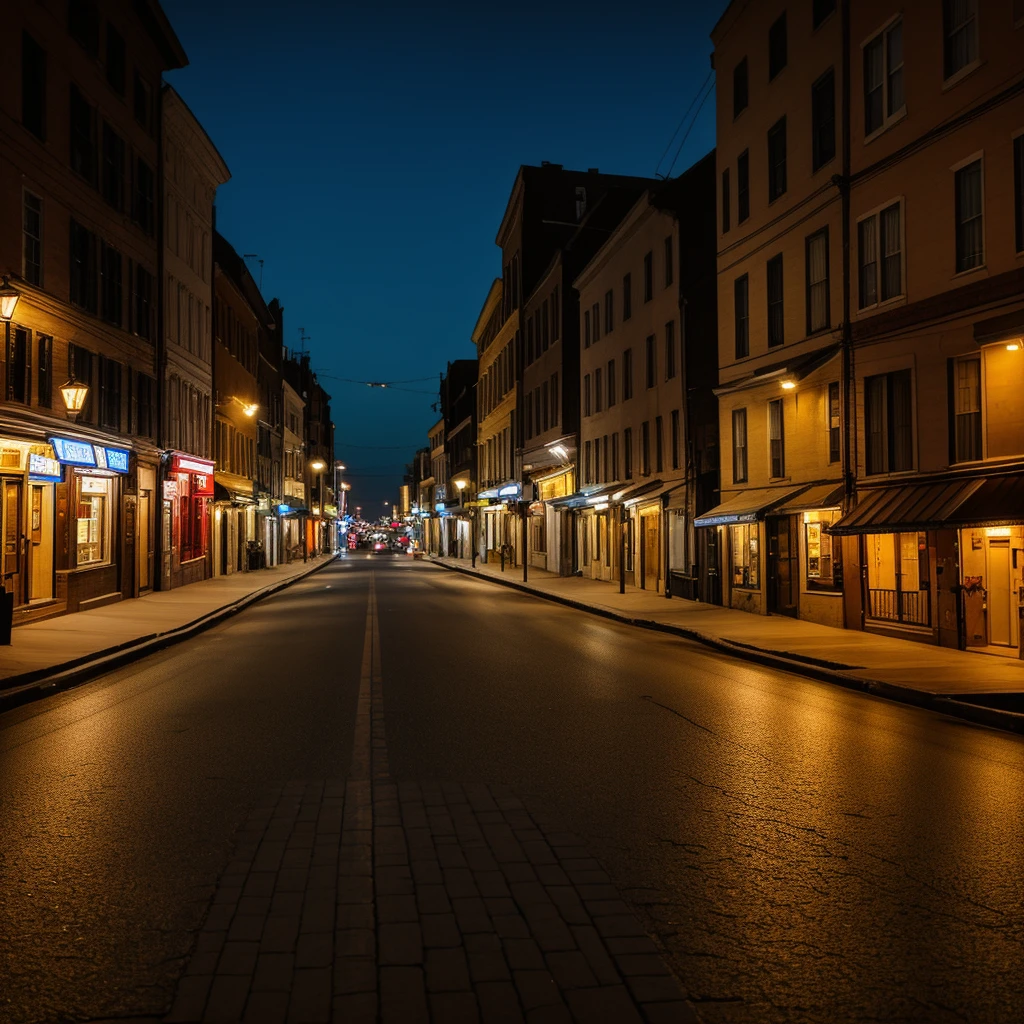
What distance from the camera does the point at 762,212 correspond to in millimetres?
24766

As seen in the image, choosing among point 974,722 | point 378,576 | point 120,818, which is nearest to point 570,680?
point 974,722

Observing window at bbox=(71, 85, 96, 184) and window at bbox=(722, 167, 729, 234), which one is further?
window at bbox=(722, 167, 729, 234)

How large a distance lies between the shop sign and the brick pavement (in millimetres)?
Answer: 15184

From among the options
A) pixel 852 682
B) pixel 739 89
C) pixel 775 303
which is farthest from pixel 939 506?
pixel 739 89

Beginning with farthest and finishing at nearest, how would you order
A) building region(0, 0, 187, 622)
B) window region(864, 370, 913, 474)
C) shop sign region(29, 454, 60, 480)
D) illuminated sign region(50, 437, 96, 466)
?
illuminated sign region(50, 437, 96, 466) < building region(0, 0, 187, 622) < shop sign region(29, 454, 60, 480) < window region(864, 370, 913, 474)

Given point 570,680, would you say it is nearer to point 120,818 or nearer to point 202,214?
point 120,818

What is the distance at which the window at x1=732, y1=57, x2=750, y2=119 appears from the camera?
1024 inches

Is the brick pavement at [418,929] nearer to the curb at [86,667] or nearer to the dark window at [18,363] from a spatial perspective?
the curb at [86,667]

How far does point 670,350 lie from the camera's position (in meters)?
31.5

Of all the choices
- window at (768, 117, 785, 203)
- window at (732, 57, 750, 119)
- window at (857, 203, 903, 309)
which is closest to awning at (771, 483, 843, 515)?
window at (857, 203, 903, 309)

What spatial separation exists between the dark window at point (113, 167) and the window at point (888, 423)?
18.3 meters

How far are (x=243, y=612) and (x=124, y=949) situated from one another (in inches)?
913

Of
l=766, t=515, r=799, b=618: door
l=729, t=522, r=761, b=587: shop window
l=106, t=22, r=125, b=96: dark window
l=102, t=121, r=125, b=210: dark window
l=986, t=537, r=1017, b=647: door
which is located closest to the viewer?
l=986, t=537, r=1017, b=647: door

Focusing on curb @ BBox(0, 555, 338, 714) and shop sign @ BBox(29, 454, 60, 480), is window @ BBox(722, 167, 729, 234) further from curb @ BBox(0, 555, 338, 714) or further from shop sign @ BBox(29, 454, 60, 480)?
shop sign @ BBox(29, 454, 60, 480)
